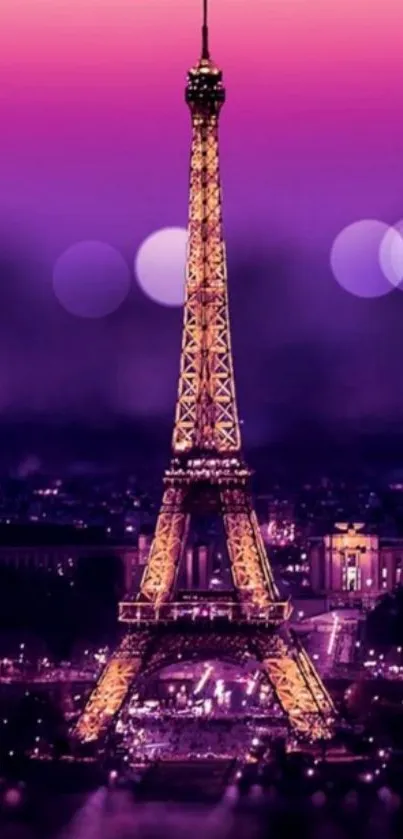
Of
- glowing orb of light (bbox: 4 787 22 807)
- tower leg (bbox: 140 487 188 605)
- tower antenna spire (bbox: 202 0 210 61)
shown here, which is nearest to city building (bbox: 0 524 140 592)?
tower leg (bbox: 140 487 188 605)

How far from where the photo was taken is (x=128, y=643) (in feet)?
126

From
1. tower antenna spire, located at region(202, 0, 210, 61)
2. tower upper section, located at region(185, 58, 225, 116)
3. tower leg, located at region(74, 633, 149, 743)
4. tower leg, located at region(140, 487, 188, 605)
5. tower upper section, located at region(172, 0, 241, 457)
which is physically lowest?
tower leg, located at region(74, 633, 149, 743)

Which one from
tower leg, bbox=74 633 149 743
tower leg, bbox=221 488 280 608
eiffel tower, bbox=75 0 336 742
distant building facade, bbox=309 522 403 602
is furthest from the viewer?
distant building facade, bbox=309 522 403 602

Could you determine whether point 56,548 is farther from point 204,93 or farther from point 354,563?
point 204,93

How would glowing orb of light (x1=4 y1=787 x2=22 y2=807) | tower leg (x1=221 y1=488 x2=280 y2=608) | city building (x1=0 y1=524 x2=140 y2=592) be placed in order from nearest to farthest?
glowing orb of light (x1=4 y1=787 x2=22 y2=807), tower leg (x1=221 y1=488 x2=280 y2=608), city building (x1=0 y1=524 x2=140 y2=592)

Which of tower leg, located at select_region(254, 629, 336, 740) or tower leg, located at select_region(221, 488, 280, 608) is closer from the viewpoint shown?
tower leg, located at select_region(254, 629, 336, 740)

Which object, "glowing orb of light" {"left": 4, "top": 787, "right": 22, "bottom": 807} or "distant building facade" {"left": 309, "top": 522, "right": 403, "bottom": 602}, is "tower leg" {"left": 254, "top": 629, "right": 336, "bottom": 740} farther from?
"distant building facade" {"left": 309, "top": 522, "right": 403, "bottom": 602}

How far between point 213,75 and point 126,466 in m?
42.8

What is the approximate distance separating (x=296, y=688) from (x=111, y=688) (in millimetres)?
1957

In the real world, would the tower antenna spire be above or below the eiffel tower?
above

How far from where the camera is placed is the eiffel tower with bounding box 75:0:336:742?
38.0 meters

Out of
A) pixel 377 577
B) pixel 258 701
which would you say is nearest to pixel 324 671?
pixel 258 701

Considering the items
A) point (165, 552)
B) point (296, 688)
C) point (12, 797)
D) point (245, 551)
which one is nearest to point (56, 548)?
point (165, 552)

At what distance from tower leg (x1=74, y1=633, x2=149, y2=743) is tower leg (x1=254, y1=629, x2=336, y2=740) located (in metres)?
A: 1.29
